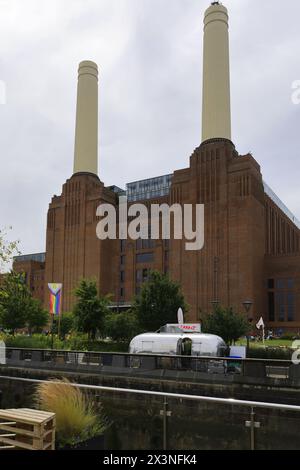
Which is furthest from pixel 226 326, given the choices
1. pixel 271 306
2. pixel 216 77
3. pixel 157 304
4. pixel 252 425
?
pixel 216 77

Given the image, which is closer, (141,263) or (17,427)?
(17,427)

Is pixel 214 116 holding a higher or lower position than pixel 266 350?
higher

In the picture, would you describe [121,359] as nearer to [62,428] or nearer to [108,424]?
[108,424]

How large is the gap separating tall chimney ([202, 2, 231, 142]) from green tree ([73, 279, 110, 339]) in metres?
38.9

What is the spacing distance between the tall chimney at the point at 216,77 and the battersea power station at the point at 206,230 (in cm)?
16

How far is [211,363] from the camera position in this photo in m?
18.2

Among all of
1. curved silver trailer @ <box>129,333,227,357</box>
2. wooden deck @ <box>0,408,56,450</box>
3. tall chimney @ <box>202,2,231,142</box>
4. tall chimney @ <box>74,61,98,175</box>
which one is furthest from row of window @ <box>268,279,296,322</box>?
wooden deck @ <box>0,408,56,450</box>

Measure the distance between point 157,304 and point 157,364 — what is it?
27.0 meters

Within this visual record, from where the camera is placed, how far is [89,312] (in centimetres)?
4591

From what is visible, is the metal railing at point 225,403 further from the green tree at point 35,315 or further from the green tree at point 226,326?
the green tree at point 35,315

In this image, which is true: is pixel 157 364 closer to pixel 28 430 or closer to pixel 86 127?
pixel 28 430
